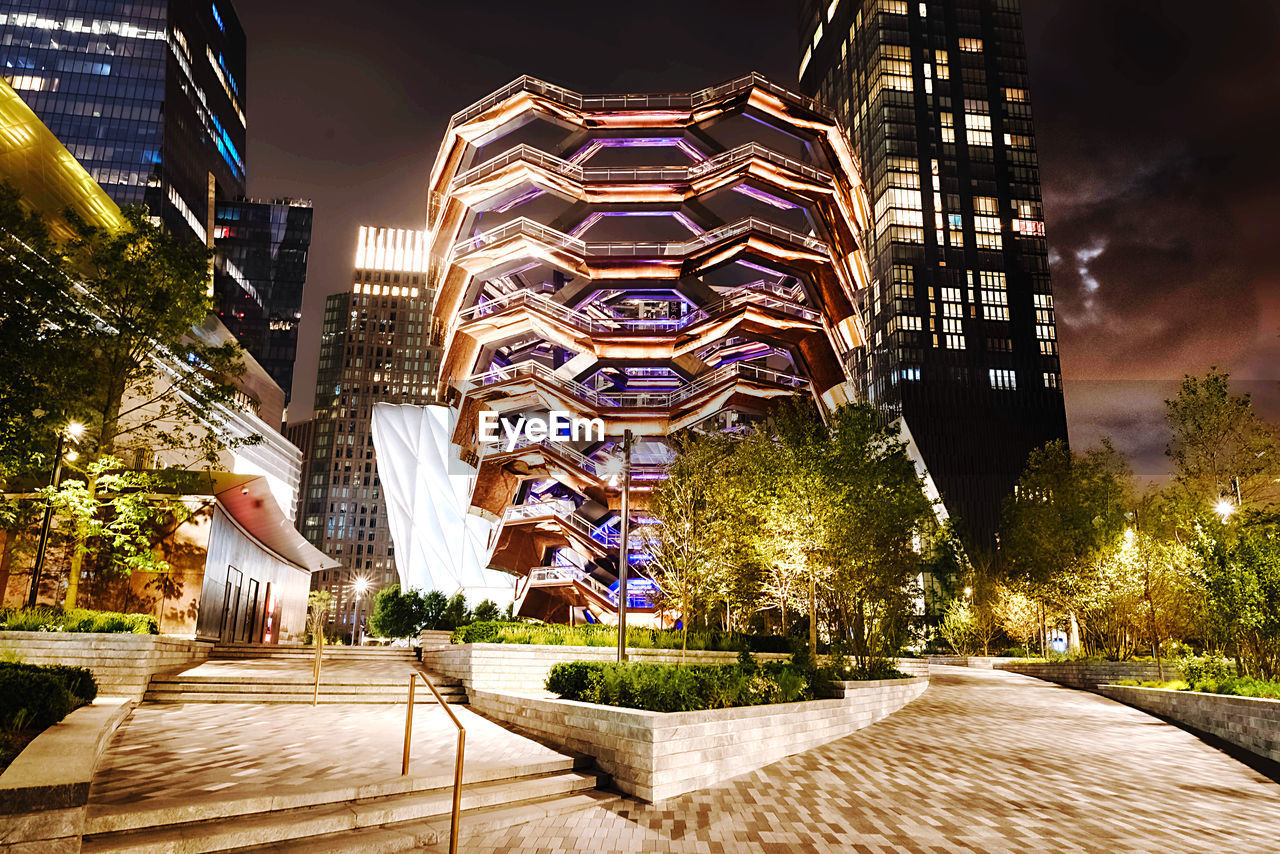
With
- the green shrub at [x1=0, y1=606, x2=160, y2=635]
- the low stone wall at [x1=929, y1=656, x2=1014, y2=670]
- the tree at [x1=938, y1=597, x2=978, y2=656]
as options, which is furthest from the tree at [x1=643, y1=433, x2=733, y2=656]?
the tree at [x1=938, y1=597, x2=978, y2=656]

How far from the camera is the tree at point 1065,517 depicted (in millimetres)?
35125

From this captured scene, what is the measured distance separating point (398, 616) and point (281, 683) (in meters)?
24.9

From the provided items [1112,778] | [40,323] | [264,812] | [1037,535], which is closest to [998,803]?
A: [1112,778]

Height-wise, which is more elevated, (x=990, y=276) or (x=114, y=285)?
(x=990, y=276)

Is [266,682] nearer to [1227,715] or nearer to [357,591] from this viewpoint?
[1227,715]

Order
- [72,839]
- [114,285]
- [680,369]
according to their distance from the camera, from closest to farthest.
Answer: [72,839] < [114,285] < [680,369]

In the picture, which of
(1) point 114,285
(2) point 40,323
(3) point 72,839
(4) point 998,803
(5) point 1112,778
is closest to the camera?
(3) point 72,839

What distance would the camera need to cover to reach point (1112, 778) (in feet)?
40.4

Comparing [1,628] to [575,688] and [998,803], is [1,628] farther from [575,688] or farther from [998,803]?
[998,803]

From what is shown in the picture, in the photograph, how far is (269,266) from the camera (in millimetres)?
174750

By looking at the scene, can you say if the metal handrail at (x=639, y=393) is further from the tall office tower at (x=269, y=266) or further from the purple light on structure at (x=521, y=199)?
the tall office tower at (x=269, y=266)

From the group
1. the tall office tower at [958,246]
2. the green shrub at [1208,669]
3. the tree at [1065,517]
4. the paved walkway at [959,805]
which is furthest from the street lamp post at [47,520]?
the tall office tower at [958,246]

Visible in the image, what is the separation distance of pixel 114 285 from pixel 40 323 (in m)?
4.05

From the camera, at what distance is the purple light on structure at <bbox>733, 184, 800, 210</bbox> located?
47.8 m
